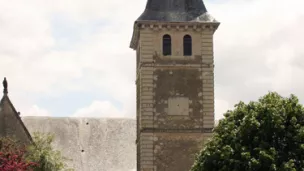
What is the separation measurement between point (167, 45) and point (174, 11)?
2007 mm

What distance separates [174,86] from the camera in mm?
44781

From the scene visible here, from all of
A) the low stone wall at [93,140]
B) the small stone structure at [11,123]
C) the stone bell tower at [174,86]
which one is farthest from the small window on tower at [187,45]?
the low stone wall at [93,140]

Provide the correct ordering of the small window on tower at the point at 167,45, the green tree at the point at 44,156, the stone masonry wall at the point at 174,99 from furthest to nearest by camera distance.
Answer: the small window on tower at the point at 167,45 < the stone masonry wall at the point at 174,99 < the green tree at the point at 44,156

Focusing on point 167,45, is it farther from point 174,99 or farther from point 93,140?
point 93,140

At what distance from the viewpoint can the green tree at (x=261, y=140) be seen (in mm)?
32875

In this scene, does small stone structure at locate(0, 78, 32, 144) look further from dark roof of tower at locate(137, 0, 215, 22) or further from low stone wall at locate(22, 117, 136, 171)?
dark roof of tower at locate(137, 0, 215, 22)

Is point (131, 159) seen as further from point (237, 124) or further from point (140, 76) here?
point (237, 124)

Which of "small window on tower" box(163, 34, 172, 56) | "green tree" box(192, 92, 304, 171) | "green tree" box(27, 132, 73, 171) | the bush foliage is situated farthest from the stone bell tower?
"green tree" box(192, 92, 304, 171)

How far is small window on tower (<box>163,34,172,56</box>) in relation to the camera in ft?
148

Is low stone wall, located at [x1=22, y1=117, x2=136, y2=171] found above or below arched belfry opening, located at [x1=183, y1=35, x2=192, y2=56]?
below

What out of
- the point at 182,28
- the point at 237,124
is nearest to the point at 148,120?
the point at 182,28

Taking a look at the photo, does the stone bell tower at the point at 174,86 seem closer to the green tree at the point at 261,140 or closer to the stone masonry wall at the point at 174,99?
the stone masonry wall at the point at 174,99

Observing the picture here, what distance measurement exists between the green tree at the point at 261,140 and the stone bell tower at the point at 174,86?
870cm

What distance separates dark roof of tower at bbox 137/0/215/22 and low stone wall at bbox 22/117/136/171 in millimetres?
11801
